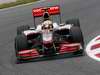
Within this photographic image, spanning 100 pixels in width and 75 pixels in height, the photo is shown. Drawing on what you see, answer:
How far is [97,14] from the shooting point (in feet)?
72.3

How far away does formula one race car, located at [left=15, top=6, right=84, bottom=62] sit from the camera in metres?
14.9

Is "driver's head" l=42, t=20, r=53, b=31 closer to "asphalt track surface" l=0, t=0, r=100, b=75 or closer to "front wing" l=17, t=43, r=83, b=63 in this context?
"front wing" l=17, t=43, r=83, b=63

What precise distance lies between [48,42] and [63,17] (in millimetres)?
7651

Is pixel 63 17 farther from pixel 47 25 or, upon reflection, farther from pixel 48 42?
pixel 48 42

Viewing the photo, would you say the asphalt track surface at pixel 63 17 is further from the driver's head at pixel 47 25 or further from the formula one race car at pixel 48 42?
the driver's head at pixel 47 25

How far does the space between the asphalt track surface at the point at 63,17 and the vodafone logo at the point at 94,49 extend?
0.74 ft

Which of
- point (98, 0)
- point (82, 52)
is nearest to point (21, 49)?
point (82, 52)

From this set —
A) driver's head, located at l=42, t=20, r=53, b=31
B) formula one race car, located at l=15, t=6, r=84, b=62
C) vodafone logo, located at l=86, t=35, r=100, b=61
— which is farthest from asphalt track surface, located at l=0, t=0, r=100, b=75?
driver's head, located at l=42, t=20, r=53, b=31

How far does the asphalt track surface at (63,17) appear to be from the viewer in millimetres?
13359

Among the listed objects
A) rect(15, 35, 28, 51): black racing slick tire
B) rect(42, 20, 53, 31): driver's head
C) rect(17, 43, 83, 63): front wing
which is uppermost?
rect(42, 20, 53, 31): driver's head

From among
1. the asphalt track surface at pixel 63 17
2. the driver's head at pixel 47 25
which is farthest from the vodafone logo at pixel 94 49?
the driver's head at pixel 47 25

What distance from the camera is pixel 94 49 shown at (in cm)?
1526

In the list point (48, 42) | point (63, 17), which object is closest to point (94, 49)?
point (48, 42)

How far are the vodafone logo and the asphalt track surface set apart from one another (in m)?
0.23
